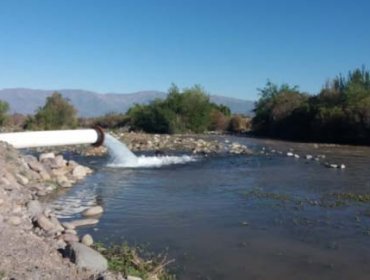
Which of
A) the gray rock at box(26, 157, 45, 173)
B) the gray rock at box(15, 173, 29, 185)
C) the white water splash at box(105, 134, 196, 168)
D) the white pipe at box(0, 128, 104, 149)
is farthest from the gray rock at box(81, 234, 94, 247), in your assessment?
the white water splash at box(105, 134, 196, 168)

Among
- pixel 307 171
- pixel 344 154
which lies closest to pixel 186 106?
pixel 344 154

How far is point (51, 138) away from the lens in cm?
2669

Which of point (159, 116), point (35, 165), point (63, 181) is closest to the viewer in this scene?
point (63, 181)

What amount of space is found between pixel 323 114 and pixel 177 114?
61.3 feet

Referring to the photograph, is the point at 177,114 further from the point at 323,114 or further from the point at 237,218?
the point at 237,218

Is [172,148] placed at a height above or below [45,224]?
above

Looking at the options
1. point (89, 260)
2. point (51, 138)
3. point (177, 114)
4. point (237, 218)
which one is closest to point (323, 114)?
point (177, 114)

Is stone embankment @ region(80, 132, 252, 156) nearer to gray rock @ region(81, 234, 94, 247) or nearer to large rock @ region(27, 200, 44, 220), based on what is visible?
large rock @ region(27, 200, 44, 220)

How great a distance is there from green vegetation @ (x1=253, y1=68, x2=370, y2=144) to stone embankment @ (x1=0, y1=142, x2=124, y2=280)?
124 feet

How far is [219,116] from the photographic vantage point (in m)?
74.6

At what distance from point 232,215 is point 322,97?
161 feet

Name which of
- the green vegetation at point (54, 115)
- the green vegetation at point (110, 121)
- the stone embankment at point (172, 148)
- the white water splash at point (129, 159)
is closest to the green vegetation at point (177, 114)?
the green vegetation at point (110, 121)

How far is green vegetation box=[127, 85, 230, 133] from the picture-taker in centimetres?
6456

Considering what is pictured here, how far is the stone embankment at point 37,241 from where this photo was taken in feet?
28.5
